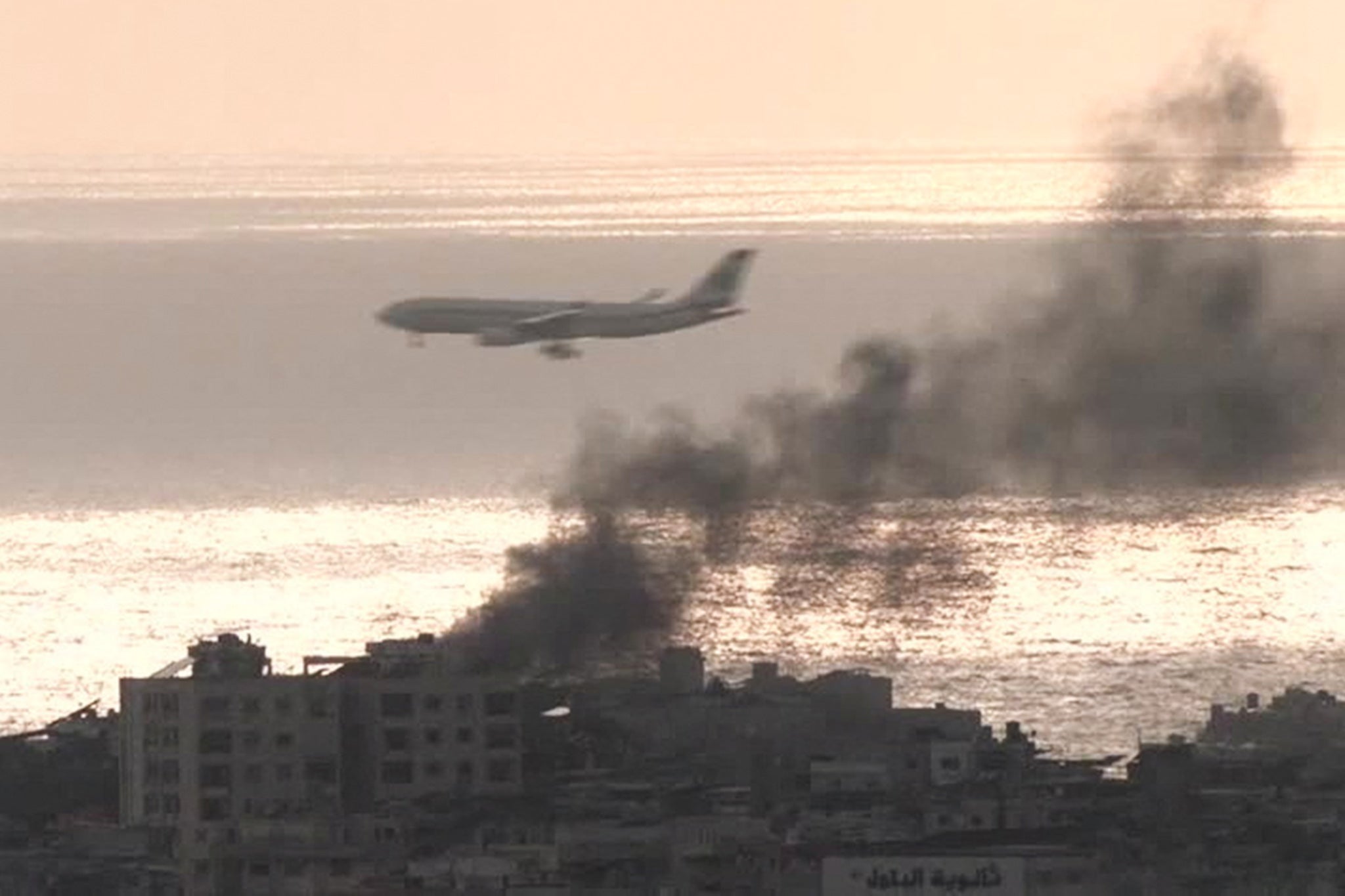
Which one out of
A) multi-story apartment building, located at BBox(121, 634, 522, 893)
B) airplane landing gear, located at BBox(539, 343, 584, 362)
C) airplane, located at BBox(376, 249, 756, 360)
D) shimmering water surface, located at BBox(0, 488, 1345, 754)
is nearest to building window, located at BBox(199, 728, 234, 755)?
multi-story apartment building, located at BBox(121, 634, 522, 893)

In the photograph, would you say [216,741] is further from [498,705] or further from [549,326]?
[549,326]

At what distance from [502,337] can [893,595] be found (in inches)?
436

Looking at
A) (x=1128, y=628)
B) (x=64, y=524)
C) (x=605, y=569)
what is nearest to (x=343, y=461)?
(x=64, y=524)

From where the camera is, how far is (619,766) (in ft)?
339

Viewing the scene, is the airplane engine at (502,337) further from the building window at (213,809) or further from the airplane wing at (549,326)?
the building window at (213,809)

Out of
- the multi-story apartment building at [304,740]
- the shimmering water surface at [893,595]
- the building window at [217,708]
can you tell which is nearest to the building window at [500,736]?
the multi-story apartment building at [304,740]

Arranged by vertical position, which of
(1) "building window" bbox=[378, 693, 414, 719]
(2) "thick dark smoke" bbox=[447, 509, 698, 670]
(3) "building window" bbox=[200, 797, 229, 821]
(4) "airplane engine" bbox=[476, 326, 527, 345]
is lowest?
(3) "building window" bbox=[200, 797, 229, 821]

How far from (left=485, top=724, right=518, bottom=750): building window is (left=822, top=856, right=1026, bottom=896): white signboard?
58.6 ft

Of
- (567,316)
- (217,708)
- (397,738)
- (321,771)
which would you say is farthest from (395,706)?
(567,316)

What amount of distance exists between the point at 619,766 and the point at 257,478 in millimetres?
59967

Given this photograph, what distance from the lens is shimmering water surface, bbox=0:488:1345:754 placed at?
11988cm

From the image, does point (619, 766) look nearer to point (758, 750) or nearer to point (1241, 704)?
point (758, 750)

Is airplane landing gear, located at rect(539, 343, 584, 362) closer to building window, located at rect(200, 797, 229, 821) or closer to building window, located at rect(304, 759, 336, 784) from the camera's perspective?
building window, located at rect(304, 759, 336, 784)

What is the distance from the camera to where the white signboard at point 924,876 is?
82.5m
